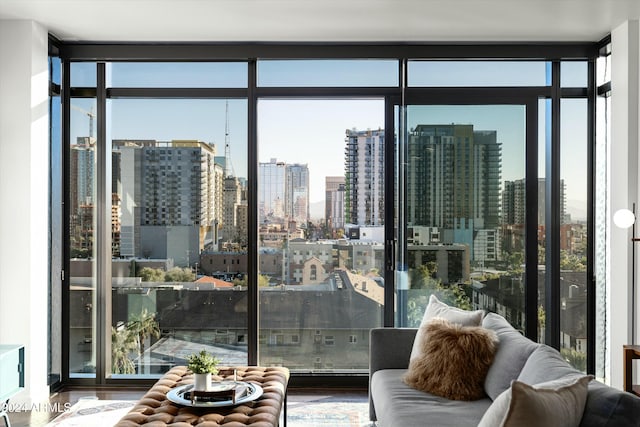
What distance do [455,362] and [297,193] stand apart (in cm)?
218

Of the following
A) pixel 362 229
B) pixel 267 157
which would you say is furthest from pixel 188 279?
pixel 362 229

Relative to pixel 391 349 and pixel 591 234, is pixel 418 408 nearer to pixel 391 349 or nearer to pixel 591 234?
pixel 391 349

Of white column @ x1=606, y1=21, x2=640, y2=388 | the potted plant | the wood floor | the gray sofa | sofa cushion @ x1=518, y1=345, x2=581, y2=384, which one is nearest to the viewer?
the gray sofa

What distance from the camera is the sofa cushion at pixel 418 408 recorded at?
107 inches

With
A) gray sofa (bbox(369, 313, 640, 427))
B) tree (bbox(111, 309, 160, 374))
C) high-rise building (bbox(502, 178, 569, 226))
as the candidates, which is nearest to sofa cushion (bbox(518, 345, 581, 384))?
gray sofa (bbox(369, 313, 640, 427))

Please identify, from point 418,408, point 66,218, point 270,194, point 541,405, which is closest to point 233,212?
point 270,194

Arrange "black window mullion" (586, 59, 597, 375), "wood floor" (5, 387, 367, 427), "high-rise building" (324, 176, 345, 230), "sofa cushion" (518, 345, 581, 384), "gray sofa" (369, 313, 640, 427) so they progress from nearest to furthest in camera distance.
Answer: "gray sofa" (369, 313, 640, 427) → "sofa cushion" (518, 345, 581, 384) → "wood floor" (5, 387, 367, 427) → "black window mullion" (586, 59, 597, 375) → "high-rise building" (324, 176, 345, 230)

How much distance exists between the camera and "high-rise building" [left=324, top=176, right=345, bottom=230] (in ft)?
15.8

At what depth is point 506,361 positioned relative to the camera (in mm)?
2875

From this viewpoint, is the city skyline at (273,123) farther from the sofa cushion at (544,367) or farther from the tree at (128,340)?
the sofa cushion at (544,367)

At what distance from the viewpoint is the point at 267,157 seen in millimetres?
4840

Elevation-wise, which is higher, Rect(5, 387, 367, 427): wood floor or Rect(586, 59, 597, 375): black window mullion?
Rect(586, 59, 597, 375): black window mullion

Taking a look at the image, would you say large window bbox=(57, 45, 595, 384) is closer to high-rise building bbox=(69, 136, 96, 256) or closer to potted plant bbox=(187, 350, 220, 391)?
high-rise building bbox=(69, 136, 96, 256)

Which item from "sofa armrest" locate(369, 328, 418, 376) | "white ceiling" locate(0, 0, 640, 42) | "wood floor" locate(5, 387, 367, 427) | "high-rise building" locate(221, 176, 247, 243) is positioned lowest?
"wood floor" locate(5, 387, 367, 427)
